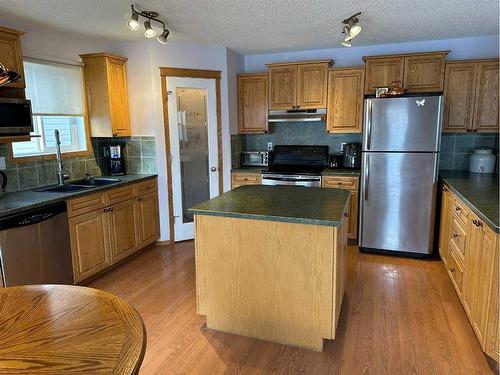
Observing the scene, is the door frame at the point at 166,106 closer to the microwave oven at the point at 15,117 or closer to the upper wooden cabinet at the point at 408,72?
the microwave oven at the point at 15,117

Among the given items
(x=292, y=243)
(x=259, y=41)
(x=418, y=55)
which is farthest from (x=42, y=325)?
(x=418, y=55)

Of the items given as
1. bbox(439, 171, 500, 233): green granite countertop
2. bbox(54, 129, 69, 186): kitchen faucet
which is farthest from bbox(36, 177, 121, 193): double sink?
bbox(439, 171, 500, 233): green granite countertop

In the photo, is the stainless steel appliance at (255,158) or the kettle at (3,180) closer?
the kettle at (3,180)

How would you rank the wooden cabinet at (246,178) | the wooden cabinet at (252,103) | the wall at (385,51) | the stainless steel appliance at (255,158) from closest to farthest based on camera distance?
the wall at (385,51)
the wooden cabinet at (246,178)
the wooden cabinet at (252,103)
the stainless steel appliance at (255,158)

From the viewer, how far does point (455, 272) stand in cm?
296

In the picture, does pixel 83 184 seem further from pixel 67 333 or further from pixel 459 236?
pixel 459 236

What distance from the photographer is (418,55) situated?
12.8ft

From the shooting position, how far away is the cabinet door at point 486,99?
3.77 meters

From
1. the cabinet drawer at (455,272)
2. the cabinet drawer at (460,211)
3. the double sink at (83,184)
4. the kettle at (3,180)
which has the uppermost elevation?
the kettle at (3,180)

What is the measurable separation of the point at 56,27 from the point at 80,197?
5.68 ft

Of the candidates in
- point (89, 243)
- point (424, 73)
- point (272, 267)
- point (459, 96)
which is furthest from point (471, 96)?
point (89, 243)

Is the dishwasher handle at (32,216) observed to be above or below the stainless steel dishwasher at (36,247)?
above

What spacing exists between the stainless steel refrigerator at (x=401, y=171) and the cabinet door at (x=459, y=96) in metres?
0.48

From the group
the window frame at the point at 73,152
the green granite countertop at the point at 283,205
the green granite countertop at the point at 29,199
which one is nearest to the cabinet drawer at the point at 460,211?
the green granite countertop at the point at 283,205
